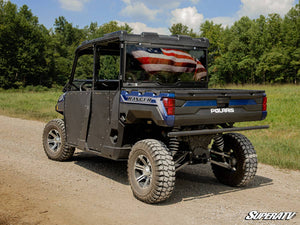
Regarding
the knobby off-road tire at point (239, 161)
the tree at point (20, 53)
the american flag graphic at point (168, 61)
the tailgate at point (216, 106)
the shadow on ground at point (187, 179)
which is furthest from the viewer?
the tree at point (20, 53)

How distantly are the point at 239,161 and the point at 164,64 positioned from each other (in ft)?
6.33

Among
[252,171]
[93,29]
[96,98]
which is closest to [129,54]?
[96,98]

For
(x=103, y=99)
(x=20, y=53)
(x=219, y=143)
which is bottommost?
(x=219, y=143)

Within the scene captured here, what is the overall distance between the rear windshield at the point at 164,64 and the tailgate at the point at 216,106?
904mm

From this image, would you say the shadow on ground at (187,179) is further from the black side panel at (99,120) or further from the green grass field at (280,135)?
the green grass field at (280,135)

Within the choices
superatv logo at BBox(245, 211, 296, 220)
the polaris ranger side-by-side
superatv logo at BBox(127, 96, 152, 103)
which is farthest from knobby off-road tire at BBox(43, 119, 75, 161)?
superatv logo at BBox(245, 211, 296, 220)

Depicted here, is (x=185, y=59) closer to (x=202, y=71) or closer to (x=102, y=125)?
(x=202, y=71)

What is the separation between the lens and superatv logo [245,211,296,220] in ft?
14.2

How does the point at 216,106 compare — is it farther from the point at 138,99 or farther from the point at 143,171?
the point at 143,171

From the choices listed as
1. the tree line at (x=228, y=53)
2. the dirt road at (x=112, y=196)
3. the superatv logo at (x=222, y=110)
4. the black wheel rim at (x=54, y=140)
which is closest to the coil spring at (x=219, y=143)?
the dirt road at (x=112, y=196)

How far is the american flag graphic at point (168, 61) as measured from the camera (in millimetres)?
5496

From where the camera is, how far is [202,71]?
6148 millimetres

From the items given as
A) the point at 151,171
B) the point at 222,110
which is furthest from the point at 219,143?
the point at 151,171

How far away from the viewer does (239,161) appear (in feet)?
18.8
